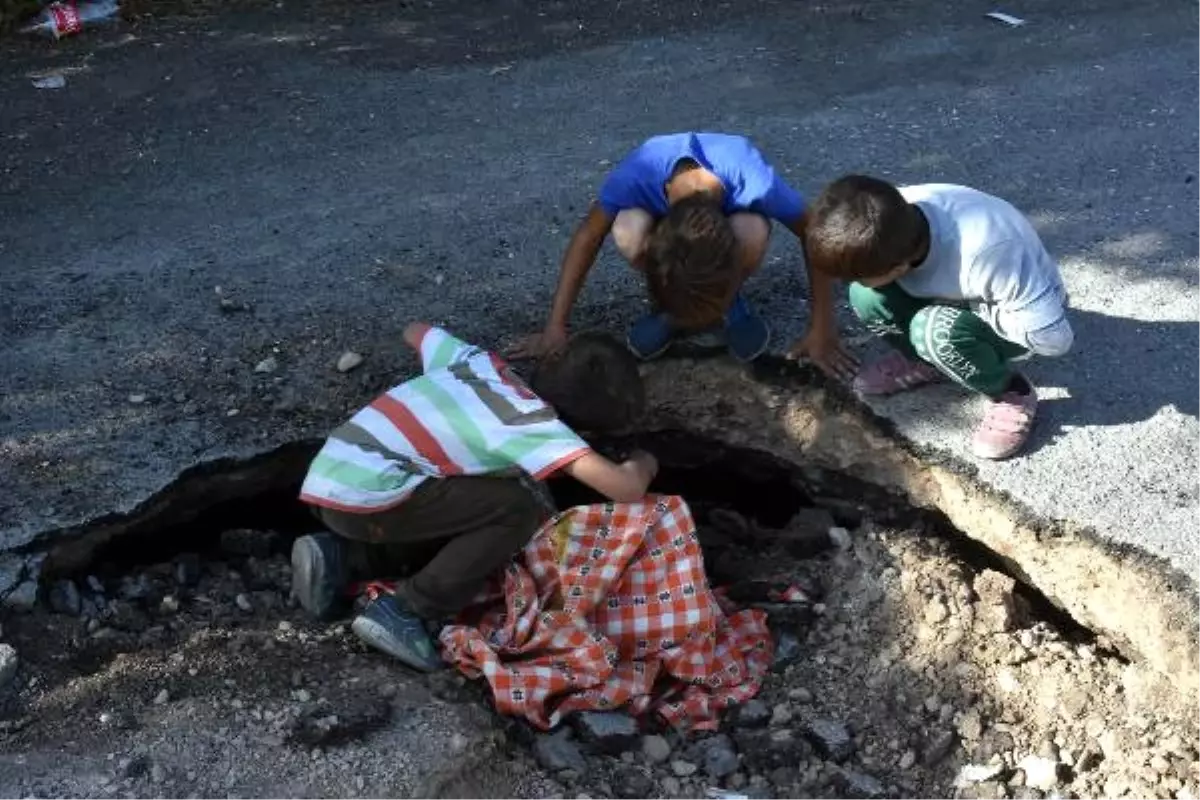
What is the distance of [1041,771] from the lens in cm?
301

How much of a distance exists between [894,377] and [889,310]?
0.70ft

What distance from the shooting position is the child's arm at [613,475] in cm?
311

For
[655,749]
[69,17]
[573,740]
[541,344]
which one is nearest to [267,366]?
[541,344]

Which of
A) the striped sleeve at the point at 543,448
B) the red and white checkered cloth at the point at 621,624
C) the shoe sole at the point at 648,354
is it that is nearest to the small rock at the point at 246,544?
the red and white checkered cloth at the point at 621,624

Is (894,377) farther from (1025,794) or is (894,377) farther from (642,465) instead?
(1025,794)

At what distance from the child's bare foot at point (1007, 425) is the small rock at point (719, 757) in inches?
39.8

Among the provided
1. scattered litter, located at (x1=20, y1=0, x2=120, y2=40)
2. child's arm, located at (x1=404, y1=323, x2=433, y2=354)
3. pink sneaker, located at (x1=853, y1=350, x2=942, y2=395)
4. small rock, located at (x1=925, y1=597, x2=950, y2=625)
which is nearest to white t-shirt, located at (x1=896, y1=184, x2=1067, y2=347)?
pink sneaker, located at (x1=853, y1=350, x2=942, y2=395)

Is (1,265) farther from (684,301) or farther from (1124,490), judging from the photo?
(1124,490)

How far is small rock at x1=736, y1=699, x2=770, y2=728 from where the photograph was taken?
321 cm

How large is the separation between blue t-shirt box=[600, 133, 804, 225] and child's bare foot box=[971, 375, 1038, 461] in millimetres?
733

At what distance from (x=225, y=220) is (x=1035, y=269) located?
8.93ft

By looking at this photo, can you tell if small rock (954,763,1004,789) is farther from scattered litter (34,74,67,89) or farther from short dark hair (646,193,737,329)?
scattered litter (34,74,67,89)

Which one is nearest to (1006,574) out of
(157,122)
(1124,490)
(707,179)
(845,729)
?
(1124,490)

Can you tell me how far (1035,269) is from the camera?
134 inches
